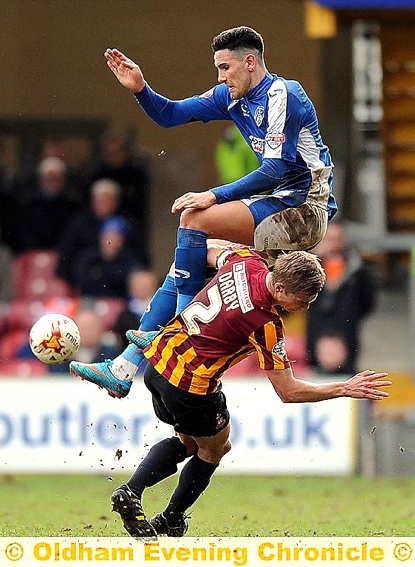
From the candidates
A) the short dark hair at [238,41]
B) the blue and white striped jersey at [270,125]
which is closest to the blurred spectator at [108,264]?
the blue and white striped jersey at [270,125]

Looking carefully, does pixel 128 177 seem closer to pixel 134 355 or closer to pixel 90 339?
pixel 90 339

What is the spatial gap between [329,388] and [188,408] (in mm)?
900

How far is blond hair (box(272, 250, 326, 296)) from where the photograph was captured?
753 cm

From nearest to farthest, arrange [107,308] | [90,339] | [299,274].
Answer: [299,274], [90,339], [107,308]

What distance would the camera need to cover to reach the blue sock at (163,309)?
27.6 feet

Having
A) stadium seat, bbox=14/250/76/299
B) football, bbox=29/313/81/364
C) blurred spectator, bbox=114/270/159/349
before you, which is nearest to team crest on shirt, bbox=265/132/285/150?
football, bbox=29/313/81/364

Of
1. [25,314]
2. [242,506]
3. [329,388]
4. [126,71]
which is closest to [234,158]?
[25,314]

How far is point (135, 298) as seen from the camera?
1319 cm

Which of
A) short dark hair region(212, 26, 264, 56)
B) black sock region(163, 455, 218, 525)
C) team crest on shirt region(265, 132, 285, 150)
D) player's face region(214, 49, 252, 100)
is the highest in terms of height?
short dark hair region(212, 26, 264, 56)

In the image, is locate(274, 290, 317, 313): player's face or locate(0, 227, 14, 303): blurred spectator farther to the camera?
locate(0, 227, 14, 303): blurred spectator

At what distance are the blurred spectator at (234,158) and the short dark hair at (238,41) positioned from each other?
183 inches

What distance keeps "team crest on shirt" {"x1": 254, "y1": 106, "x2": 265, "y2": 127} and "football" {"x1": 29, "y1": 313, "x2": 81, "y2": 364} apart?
173 centimetres

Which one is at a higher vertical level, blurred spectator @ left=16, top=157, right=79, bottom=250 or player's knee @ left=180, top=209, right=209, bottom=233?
blurred spectator @ left=16, top=157, right=79, bottom=250

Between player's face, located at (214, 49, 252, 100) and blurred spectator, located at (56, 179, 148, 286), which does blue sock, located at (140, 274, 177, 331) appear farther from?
blurred spectator, located at (56, 179, 148, 286)
